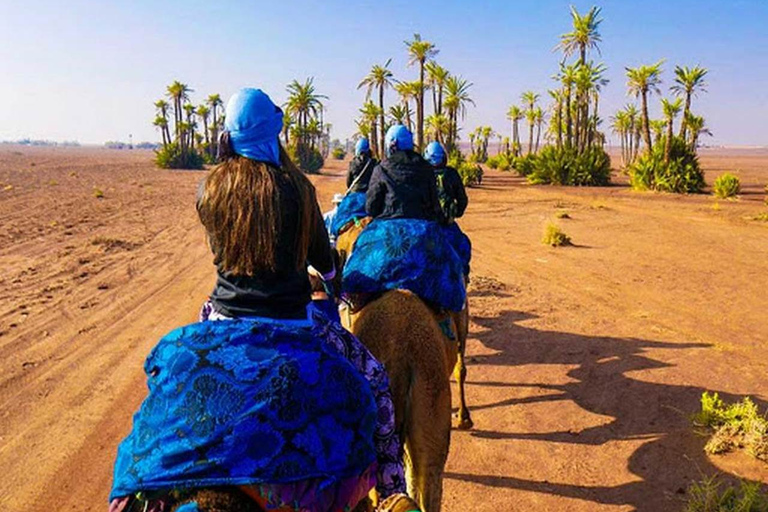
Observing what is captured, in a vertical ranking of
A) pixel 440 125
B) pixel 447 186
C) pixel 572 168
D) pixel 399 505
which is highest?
pixel 440 125

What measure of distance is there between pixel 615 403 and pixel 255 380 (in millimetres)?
5231

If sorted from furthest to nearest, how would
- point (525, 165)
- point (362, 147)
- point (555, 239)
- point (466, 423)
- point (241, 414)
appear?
point (525, 165), point (555, 239), point (362, 147), point (466, 423), point (241, 414)

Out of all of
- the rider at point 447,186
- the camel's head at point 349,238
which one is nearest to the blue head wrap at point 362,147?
the rider at point 447,186

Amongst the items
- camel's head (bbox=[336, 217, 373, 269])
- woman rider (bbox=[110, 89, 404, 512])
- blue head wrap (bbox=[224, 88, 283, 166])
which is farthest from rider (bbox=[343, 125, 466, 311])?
blue head wrap (bbox=[224, 88, 283, 166])

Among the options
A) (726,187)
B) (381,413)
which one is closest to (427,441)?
(381,413)

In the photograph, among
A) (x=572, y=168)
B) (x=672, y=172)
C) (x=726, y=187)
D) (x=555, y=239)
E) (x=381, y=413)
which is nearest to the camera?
(x=381, y=413)

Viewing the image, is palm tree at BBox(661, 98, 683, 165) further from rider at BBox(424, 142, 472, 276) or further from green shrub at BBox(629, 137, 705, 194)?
rider at BBox(424, 142, 472, 276)

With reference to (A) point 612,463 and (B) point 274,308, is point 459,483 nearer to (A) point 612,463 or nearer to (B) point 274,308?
(A) point 612,463

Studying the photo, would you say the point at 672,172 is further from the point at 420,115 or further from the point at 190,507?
the point at 190,507

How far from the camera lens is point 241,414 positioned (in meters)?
1.88

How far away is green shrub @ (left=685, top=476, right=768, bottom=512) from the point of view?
4.01m

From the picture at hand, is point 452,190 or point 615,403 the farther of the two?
point 452,190

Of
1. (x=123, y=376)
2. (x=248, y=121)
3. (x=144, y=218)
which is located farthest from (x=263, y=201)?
(x=144, y=218)

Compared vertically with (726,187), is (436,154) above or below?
above
